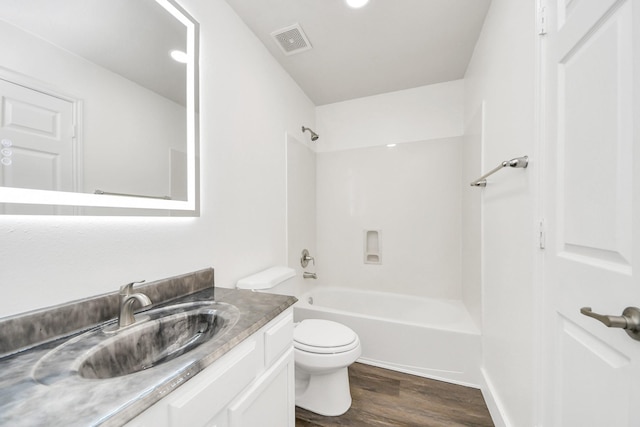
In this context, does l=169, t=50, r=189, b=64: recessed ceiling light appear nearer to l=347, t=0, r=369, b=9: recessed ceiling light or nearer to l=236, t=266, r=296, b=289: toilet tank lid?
l=347, t=0, r=369, b=9: recessed ceiling light

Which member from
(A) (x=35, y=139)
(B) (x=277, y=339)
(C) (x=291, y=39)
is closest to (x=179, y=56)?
(A) (x=35, y=139)

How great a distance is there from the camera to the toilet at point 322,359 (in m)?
1.43

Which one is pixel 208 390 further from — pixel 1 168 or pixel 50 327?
pixel 1 168

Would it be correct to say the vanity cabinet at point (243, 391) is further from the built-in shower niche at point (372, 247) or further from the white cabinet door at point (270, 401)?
the built-in shower niche at point (372, 247)

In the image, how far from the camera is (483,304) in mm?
1682

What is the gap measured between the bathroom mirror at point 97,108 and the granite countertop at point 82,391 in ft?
1.39

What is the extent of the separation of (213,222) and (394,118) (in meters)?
2.12

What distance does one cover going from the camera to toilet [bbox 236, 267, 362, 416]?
4.71 ft

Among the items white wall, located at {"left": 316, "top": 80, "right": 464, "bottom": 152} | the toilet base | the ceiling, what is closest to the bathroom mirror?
the ceiling

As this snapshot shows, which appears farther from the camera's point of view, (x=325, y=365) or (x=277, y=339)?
(x=325, y=365)

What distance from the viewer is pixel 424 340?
1.81 m

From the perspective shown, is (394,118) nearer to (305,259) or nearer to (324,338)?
(305,259)

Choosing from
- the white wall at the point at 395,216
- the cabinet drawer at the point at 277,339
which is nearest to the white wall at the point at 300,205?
the white wall at the point at 395,216

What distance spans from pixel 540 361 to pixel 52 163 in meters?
1.85
